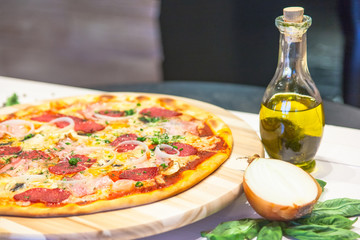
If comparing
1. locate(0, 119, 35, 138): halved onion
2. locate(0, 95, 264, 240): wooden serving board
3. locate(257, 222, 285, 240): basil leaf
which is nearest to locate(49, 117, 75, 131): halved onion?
locate(0, 119, 35, 138): halved onion

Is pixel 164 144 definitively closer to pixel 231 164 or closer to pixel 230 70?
pixel 231 164

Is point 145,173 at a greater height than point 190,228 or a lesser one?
greater

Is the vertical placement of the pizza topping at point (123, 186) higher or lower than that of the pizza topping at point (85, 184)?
higher

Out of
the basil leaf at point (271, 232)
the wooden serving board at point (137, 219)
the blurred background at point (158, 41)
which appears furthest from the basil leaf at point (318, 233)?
the blurred background at point (158, 41)

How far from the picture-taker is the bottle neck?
1.59m

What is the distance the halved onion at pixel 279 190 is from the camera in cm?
136

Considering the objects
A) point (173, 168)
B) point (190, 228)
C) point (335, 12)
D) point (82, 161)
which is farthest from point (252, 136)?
point (335, 12)

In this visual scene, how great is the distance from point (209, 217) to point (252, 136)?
1.40 feet

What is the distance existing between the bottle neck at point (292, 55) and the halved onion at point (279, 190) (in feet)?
1.07

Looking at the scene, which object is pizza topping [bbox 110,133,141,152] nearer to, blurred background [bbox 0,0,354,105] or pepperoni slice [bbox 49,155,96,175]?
pepperoni slice [bbox 49,155,96,175]

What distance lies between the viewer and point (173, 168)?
1610mm

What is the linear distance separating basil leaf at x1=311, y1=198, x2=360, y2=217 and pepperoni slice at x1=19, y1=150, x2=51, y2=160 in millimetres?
888

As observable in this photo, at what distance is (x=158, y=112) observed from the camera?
6.93ft

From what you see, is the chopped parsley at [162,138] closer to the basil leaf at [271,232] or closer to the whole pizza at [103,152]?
the whole pizza at [103,152]
